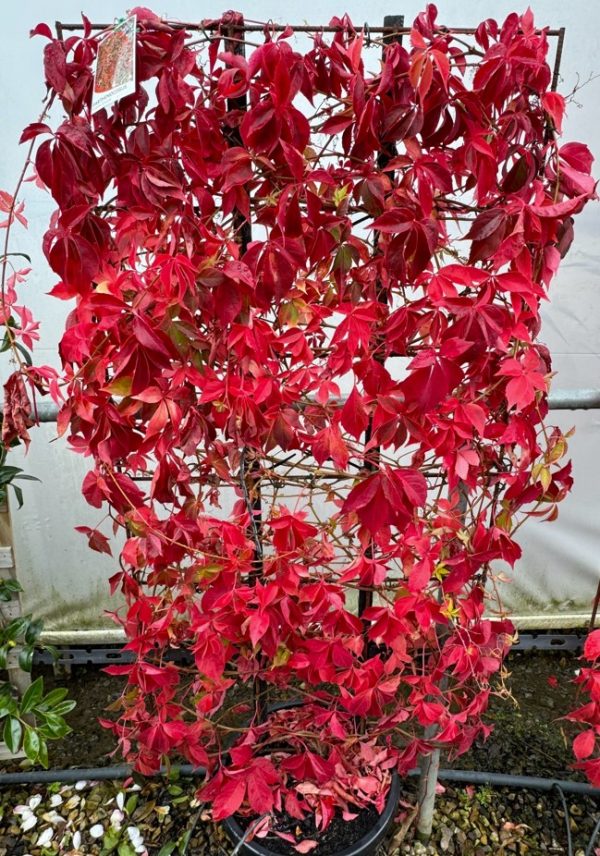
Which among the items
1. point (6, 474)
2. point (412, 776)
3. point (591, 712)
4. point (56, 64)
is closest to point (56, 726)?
point (6, 474)

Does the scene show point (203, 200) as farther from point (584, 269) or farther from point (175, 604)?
point (584, 269)

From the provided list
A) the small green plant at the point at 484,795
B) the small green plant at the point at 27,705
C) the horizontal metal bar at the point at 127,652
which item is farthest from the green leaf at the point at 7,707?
the small green plant at the point at 484,795

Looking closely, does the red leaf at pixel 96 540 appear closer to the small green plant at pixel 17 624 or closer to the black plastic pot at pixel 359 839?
the small green plant at pixel 17 624

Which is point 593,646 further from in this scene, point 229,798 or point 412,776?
point 229,798

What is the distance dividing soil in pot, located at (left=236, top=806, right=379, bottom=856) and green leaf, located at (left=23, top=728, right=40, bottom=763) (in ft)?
1.45

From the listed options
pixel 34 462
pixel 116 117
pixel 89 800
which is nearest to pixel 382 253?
pixel 116 117

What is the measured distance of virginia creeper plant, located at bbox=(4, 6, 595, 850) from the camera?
0.86 meters

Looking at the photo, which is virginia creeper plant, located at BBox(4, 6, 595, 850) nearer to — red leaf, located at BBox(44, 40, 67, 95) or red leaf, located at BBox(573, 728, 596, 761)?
red leaf, located at BBox(44, 40, 67, 95)

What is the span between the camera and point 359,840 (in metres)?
1.31

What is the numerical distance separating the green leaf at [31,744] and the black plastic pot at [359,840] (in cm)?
41

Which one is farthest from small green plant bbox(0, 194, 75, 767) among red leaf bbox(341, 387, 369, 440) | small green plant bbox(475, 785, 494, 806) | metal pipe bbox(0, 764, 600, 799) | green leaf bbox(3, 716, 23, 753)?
small green plant bbox(475, 785, 494, 806)

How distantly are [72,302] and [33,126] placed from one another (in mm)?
898

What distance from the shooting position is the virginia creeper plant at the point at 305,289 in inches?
34.0

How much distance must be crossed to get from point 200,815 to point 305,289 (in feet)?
4.08
